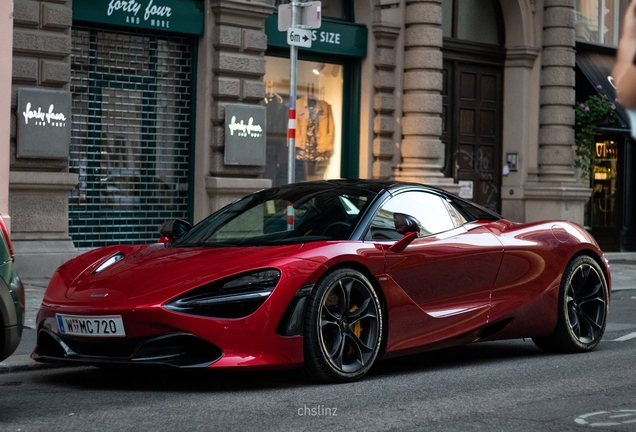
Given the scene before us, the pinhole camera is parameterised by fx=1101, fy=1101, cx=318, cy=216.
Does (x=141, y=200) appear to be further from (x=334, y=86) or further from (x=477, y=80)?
(x=477, y=80)

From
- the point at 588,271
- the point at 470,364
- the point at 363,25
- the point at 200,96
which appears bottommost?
the point at 470,364

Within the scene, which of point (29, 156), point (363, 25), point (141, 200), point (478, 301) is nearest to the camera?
point (478, 301)

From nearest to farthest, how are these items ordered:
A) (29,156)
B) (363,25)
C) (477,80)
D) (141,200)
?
(29,156), (141,200), (363,25), (477,80)

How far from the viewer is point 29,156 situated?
13797 mm

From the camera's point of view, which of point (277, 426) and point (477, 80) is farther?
point (477, 80)

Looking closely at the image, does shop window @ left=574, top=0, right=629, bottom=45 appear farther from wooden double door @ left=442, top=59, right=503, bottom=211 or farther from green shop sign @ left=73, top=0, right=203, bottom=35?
green shop sign @ left=73, top=0, right=203, bottom=35

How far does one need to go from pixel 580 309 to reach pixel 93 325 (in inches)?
152

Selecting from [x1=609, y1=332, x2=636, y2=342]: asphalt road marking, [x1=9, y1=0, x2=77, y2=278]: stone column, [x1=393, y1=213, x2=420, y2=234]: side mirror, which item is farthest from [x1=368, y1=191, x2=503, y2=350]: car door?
[x1=9, y1=0, x2=77, y2=278]: stone column

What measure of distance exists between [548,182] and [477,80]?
2.45 m

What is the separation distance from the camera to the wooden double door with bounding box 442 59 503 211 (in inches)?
818

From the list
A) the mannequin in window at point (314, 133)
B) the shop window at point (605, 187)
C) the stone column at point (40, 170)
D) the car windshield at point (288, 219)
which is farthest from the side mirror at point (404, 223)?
the shop window at point (605, 187)

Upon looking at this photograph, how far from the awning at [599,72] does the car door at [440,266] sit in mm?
15469

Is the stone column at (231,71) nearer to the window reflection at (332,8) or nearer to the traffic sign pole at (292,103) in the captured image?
the window reflection at (332,8)

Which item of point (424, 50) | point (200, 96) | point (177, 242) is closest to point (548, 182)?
point (424, 50)
